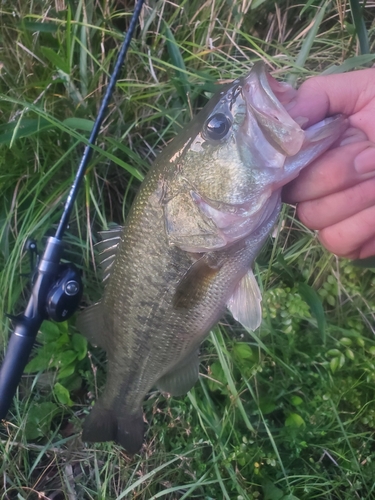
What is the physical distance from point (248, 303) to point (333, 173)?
450 millimetres

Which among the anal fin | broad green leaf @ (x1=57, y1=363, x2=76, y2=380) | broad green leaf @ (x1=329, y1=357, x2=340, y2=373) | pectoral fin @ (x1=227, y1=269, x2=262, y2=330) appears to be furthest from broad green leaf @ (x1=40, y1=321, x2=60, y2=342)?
broad green leaf @ (x1=329, y1=357, x2=340, y2=373)

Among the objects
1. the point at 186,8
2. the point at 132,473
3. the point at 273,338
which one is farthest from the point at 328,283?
the point at 186,8

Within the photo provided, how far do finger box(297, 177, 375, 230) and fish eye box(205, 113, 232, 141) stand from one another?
300 millimetres

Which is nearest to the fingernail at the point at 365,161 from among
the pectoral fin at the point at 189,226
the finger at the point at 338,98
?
the finger at the point at 338,98

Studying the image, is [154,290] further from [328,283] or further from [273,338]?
[328,283]

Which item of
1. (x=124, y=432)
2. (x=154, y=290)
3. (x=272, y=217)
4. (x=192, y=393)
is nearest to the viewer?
(x=272, y=217)

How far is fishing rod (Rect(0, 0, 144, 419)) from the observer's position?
4.91ft

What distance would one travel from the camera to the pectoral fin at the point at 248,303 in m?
1.30

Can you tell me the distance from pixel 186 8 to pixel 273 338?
1596 mm

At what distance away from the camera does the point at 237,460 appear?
73.1 inches

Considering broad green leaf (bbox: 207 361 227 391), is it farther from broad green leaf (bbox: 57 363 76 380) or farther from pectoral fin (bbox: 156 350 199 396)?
broad green leaf (bbox: 57 363 76 380)

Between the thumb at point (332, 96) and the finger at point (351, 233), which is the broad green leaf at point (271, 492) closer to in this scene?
the finger at point (351, 233)

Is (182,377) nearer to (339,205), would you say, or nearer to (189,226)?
(189,226)

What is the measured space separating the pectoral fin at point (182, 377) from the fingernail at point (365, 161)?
85cm
